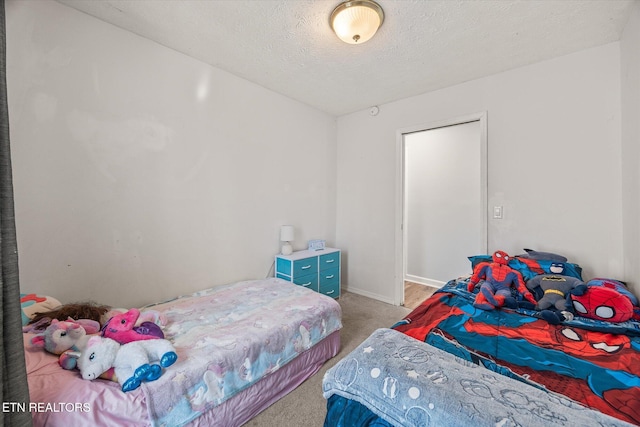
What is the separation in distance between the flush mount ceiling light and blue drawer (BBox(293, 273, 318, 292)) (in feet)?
7.57

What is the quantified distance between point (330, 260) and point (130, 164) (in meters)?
2.30

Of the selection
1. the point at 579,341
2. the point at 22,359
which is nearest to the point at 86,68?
the point at 22,359

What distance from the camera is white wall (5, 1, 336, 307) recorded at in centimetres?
161

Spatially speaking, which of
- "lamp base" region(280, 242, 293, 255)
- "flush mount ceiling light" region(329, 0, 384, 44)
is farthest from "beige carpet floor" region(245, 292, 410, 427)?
"flush mount ceiling light" region(329, 0, 384, 44)

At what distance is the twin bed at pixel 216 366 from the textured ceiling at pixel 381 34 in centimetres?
212

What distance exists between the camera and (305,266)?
9.67 feet

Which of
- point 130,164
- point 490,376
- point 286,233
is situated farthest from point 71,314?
point 490,376

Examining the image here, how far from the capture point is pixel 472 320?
4.62ft

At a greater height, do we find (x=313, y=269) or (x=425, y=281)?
(x=313, y=269)

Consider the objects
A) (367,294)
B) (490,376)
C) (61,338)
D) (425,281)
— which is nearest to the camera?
(490,376)

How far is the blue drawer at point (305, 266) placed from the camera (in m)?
2.85

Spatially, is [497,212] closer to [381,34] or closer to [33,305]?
[381,34]

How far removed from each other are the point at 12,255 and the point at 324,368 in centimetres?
193

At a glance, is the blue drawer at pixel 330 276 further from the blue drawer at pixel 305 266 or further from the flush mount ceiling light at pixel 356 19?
the flush mount ceiling light at pixel 356 19
